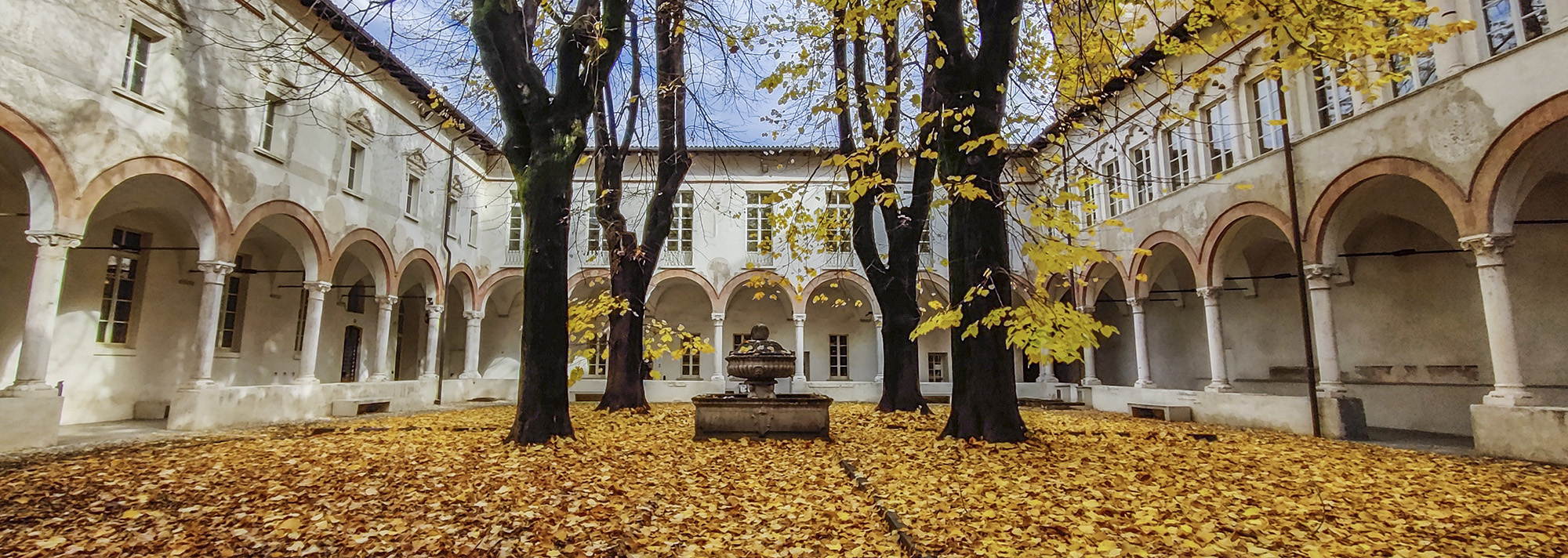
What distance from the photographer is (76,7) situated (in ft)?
29.7

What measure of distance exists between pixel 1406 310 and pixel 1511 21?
5.37m

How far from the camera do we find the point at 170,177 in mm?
10289

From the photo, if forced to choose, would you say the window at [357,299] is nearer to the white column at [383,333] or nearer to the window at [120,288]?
the white column at [383,333]

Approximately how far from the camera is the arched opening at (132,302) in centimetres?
1112

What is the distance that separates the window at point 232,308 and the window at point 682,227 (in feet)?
33.8

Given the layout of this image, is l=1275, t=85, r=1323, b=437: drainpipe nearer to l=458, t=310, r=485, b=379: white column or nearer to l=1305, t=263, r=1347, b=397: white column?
l=1305, t=263, r=1347, b=397: white column

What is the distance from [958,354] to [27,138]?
1139 cm

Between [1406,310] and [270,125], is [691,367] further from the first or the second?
[1406,310]

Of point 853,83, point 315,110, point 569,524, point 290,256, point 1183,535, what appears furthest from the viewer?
point 290,256

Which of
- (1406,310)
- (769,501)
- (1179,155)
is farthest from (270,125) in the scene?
(1406,310)

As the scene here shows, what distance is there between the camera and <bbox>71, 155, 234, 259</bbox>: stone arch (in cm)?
891

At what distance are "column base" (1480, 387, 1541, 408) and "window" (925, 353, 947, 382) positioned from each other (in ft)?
49.6

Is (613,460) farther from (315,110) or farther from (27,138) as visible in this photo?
(315,110)

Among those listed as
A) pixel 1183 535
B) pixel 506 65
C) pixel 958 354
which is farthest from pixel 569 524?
pixel 506 65
